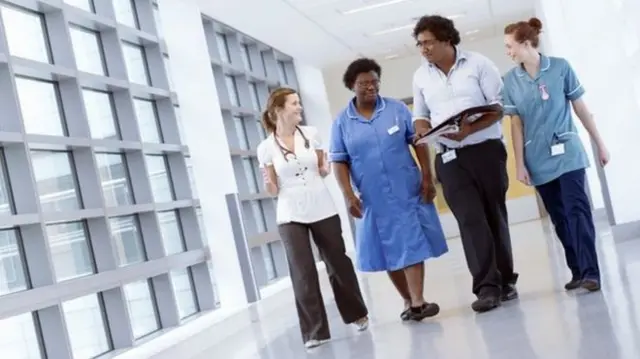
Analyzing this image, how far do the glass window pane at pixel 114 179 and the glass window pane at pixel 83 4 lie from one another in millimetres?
1148

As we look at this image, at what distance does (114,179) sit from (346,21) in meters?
6.01

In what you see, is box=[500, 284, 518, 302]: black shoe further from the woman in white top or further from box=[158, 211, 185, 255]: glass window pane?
box=[158, 211, 185, 255]: glass window pane

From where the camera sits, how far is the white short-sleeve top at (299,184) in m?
6.11

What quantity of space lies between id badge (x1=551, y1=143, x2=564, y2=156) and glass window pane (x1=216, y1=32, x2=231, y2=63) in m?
7.44

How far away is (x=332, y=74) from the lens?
1886 centimetres

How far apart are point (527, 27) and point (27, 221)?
3.08m

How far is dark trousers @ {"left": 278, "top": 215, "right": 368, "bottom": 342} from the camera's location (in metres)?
6.06

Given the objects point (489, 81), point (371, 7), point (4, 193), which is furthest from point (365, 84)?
Answer: point (371, 7)

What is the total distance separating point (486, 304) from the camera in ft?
18.5

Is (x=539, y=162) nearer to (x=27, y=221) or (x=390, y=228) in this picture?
(x=390, y=228)

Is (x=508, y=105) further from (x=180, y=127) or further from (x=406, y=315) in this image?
(x=180, y=127)

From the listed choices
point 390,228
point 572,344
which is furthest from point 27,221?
point 572,344

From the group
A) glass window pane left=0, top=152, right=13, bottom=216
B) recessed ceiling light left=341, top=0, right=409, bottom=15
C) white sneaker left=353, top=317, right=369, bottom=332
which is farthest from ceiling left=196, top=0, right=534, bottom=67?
white sneaker left=353, top=317, right=369, bottom=332

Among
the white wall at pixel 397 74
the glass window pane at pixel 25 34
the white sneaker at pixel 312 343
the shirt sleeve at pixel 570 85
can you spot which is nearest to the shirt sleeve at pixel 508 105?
the shirt sleeve at pixel 570 85
